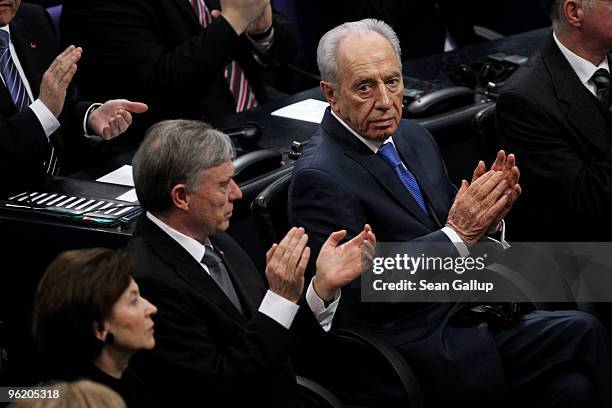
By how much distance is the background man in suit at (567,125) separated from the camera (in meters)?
3.61

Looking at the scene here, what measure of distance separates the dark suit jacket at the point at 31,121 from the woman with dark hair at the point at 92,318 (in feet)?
4.09

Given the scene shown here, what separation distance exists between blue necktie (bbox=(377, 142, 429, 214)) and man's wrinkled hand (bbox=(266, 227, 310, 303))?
2.15ft

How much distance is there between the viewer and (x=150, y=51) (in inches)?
171

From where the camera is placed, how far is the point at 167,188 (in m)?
2.80

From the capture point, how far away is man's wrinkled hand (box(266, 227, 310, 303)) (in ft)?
9.20

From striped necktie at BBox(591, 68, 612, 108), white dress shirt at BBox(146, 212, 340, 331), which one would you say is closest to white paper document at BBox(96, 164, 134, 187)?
white dress shirt at BBox(146, 212, 340, 331)

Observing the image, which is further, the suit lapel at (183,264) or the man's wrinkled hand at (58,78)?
the man's wrinkled hand at (58,78)

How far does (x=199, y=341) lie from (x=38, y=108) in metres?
1.28

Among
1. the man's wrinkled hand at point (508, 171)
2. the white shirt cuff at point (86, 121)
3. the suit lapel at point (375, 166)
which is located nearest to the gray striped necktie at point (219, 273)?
the suit lapel at point (375, 166)

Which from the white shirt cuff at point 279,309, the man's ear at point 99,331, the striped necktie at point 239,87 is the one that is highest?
the man's ear at point 99,331

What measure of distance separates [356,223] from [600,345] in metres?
0.81

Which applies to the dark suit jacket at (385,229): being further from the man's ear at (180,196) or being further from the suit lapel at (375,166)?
the man's ear at (180,196)

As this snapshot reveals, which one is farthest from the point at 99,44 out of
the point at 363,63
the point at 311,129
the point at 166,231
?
the point at 166,231

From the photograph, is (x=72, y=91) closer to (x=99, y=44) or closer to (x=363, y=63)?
(x=99, y=44)
